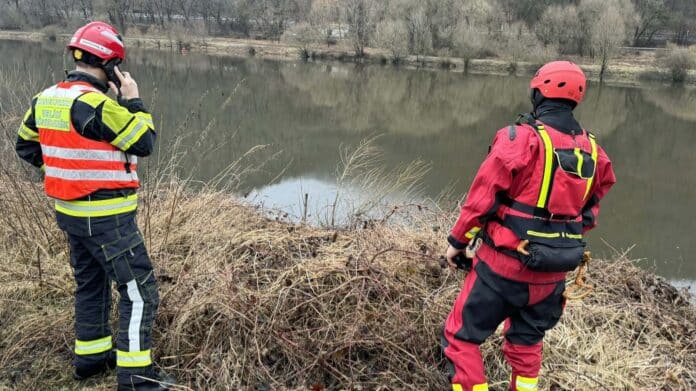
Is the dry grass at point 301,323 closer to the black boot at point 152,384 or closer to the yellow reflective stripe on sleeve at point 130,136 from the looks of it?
the black boot at point 152,384

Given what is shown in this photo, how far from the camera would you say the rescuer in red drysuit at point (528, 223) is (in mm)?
2314

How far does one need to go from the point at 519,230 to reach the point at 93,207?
6.73 feet

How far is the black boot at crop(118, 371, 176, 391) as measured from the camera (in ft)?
8.54

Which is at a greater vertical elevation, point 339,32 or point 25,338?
point 339,32

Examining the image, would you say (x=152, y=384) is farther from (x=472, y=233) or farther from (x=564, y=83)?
(x=564, y=83)

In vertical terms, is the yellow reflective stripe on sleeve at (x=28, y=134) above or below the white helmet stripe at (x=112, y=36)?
below

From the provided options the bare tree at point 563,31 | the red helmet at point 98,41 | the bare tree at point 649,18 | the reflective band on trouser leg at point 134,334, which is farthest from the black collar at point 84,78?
the bare tree at point 649,18

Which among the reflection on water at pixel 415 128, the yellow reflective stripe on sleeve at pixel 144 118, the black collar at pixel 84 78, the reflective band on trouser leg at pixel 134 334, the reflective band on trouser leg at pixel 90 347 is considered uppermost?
the black collar at pixel 84 78

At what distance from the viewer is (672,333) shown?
3.98 metres

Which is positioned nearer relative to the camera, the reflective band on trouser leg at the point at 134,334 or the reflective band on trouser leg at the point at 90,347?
the reflective band on trouser leg at the point at 134,334

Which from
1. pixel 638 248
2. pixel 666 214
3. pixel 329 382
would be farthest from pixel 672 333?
pixel 666 214

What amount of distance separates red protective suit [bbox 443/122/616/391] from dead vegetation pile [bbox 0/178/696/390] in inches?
17.3

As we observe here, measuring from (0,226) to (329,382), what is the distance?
122 inches

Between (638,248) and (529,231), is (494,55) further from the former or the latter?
(529,231)
